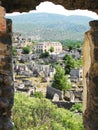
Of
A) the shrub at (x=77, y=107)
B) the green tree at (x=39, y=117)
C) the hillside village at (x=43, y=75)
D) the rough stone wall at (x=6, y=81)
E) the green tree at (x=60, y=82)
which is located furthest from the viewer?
the green tree at (x=60, y=82)

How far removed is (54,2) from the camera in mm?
6176

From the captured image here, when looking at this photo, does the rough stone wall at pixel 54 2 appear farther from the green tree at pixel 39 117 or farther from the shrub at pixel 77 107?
the shrub at pixel 77 107

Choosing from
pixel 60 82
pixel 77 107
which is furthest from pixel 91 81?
pixel 60 82

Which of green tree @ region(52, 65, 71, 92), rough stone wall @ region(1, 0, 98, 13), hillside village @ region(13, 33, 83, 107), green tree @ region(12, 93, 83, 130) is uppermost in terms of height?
rough stone wall @ region(1, 0, 98, 13)

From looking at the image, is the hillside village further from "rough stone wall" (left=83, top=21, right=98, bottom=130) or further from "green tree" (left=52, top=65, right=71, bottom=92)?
"rough stone wall" (left=83, top=21, right=98, bottom=130)

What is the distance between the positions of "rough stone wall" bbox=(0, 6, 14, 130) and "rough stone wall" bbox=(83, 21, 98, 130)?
1.05 meters

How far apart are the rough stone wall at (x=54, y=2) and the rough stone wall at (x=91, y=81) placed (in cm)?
54

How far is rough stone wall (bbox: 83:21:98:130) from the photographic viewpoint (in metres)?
5.49

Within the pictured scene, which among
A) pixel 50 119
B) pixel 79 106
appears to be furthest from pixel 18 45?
pixel 50 119

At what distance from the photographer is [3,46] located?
499cm

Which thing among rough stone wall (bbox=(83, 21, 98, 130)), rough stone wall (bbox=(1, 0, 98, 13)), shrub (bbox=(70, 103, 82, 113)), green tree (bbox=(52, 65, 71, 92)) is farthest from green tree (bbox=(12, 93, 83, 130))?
green tree (bbox=(52, 65, 71, 92))

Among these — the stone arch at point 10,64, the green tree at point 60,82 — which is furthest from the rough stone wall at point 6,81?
the green tree at point 60,82

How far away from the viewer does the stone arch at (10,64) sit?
498cm

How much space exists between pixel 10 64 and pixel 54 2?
1.50 m
